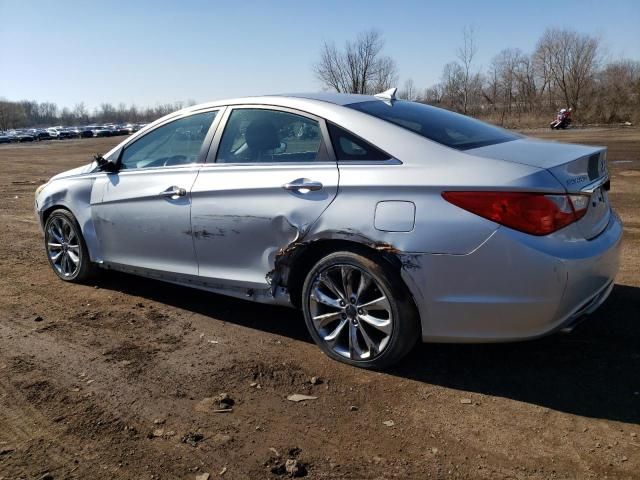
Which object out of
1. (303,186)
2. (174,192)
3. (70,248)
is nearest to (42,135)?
(70,248)

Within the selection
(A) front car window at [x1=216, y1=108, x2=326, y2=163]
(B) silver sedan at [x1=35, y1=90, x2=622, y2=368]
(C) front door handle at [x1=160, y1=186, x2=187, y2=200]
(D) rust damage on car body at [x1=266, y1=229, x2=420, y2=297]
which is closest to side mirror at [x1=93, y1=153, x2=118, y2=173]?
(B) silver sedan at [x1=35, y1=90, x2=622, y2=368]

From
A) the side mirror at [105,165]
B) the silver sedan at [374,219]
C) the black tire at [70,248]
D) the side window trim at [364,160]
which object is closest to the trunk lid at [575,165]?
the silver sedan at [374,219]

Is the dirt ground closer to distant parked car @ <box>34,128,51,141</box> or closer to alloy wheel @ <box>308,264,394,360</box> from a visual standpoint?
alloy wheel @ <box>308,264,394,360</box>

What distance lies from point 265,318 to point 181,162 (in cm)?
138

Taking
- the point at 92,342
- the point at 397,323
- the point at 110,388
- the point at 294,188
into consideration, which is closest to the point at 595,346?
the point at 397,323

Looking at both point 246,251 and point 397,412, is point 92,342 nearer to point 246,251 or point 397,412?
point 246,251

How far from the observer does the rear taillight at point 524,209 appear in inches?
118

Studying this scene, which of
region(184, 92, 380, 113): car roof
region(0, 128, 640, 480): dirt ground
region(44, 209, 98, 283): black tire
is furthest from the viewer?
region(44, 209, 98, 283): black tire

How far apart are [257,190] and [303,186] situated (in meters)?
0.40

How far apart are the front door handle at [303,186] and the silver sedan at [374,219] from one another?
12 mm

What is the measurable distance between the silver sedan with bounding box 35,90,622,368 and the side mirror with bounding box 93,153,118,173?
0.85 ft

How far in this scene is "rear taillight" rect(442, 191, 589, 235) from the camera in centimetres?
300

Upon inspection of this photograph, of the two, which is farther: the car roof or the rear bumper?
the car roof

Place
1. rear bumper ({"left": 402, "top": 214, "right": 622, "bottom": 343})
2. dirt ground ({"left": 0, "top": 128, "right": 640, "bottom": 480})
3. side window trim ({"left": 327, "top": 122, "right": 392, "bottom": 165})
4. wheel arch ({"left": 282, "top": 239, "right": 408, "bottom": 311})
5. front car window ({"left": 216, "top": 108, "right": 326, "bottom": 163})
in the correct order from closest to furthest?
1. dirt ground ({"left": 0, "top": 128, "right": 640, "bottom": 480})
2. rear bumper ({"left": 402, "top": 214, "right": 622, "bottom": 343})
3. wheel arch ({"left": 282, "top": 239, "right": 408, "bottom": 311})
4. side window trim ({"left": 327, "top": 122, "right": 392, "bottom": 165})
5. front car window ({"left": 216, "top": 108, "right": 326, "bottom": 163})
